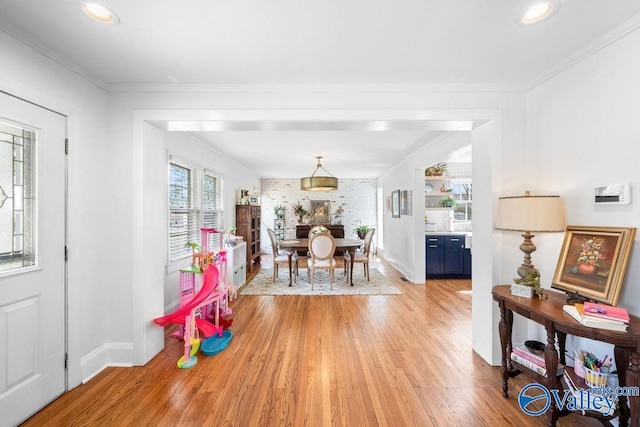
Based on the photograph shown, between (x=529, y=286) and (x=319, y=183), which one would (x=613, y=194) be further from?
(x=319, y=183)

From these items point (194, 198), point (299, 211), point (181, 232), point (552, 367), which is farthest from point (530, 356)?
point (299, 211)

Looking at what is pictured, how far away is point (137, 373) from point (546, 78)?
4205mm

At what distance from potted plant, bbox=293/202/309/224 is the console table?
21.2 ft

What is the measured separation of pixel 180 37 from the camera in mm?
1666

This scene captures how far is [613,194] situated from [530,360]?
1.23 m

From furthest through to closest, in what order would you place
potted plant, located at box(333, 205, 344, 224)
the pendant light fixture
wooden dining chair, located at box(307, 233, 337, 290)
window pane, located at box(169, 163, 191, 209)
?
1. potted plant, located at box(333, 205, 344, 224)
2. the pendant light fixture
3. wooden dining chair, located at box(307, 233, 337, 290)
4. window pane, located at box(169, 163, 191, 209)

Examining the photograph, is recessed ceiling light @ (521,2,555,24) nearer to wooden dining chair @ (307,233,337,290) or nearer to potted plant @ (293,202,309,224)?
wooden dining chair @ (307,233,337,290)

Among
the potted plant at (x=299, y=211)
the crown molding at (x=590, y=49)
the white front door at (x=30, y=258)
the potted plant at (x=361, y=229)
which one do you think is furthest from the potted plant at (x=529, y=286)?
the potted plant at (x=299, y=211)

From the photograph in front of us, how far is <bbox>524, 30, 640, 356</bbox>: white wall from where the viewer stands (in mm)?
1536

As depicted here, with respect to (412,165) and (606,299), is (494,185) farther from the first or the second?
(412,165)

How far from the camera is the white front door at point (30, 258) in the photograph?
159 centimetres

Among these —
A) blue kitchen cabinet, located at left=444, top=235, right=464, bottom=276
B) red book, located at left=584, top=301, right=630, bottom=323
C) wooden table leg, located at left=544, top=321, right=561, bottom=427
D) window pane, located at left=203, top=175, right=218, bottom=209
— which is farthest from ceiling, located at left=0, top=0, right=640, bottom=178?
blue kitchen cabinet, located at left=444, top=235, right=464, bottom=276

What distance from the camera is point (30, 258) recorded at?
1726 millimetres

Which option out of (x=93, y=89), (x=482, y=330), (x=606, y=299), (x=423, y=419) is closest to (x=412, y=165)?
(x=482, y=330)
